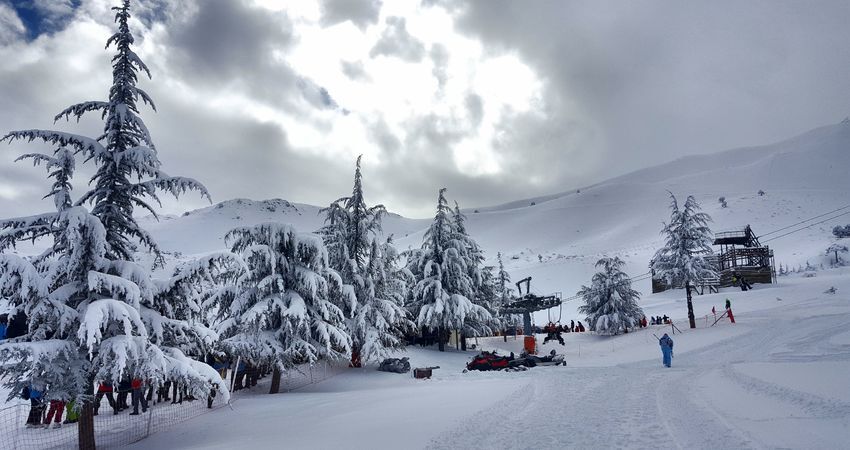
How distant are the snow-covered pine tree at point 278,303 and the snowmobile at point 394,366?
526 centimetres

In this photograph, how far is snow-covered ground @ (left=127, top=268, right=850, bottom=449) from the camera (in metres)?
9.10

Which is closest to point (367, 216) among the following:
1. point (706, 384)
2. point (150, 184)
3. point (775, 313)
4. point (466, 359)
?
point (466, 359)

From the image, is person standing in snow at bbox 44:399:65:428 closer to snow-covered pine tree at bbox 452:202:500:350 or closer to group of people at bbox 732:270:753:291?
snow-covered pine tree at bbox 452:202:500:350

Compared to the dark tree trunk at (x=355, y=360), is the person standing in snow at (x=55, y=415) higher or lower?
higher

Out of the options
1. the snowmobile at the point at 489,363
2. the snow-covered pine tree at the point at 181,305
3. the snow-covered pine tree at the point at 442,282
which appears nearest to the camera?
the snow-covered pine tree at the point at 181,305

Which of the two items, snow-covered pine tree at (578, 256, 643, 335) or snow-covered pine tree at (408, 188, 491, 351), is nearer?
snow-covered pine tree at (408, 188, 491, 351)

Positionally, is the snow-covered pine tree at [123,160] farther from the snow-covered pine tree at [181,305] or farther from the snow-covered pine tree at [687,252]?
the snow-covered pine tree at [687,252]

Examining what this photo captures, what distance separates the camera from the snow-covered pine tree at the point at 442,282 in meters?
30.4

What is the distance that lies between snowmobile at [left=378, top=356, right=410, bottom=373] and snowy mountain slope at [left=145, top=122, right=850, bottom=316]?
50082 millimetres

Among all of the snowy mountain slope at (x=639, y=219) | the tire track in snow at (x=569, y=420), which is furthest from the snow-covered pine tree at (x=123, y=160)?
the snowy mountain slope at (x=639, y=219)

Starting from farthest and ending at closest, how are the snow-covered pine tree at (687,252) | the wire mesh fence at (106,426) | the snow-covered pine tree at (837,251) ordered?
the snow-covered pine tree at (837,251) < the snow-covered pine tree at (687,252) < the wire mesh fence at (106,426)

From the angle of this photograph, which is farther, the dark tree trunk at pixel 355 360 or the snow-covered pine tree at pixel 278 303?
the dark tree trunk at pixel 355 360

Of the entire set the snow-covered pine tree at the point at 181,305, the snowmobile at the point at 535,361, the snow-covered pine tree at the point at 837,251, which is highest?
the snow-covered pine tree at the point at 837,251

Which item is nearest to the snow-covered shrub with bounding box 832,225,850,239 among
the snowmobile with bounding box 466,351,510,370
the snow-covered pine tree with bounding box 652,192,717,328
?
the snow-covered pine tree with bounding box 652,192,717,328
